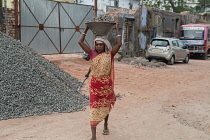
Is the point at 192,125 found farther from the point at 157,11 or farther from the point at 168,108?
the point at 157,11

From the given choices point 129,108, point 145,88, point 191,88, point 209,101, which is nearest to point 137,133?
point 129,108

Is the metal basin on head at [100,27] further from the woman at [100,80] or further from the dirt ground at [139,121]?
the dirt ground at [139,121]

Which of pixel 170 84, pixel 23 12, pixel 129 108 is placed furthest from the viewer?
pixel 23 12

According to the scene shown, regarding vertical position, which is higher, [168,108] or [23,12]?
[23,12]

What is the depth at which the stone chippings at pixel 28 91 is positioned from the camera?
212 inches

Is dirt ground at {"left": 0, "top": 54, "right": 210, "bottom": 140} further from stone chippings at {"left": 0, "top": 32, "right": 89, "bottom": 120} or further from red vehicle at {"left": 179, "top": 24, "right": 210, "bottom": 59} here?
red vehicle at {"left": 179, "top": 24, "right": 210, "bottom": 59}

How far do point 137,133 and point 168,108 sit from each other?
206cm

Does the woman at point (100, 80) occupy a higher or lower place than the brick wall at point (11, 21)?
lower

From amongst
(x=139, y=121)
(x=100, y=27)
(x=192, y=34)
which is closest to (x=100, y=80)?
(x=100, y=27)

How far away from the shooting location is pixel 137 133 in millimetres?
4578

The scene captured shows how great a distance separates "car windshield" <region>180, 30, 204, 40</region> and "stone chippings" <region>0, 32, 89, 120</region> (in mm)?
15449

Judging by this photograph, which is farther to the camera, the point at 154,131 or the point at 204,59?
the point at 204,59

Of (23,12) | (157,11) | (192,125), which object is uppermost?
(157,11)

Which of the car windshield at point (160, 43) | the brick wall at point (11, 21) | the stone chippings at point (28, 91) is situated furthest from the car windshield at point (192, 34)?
the stone chippings at point (28, 91)
